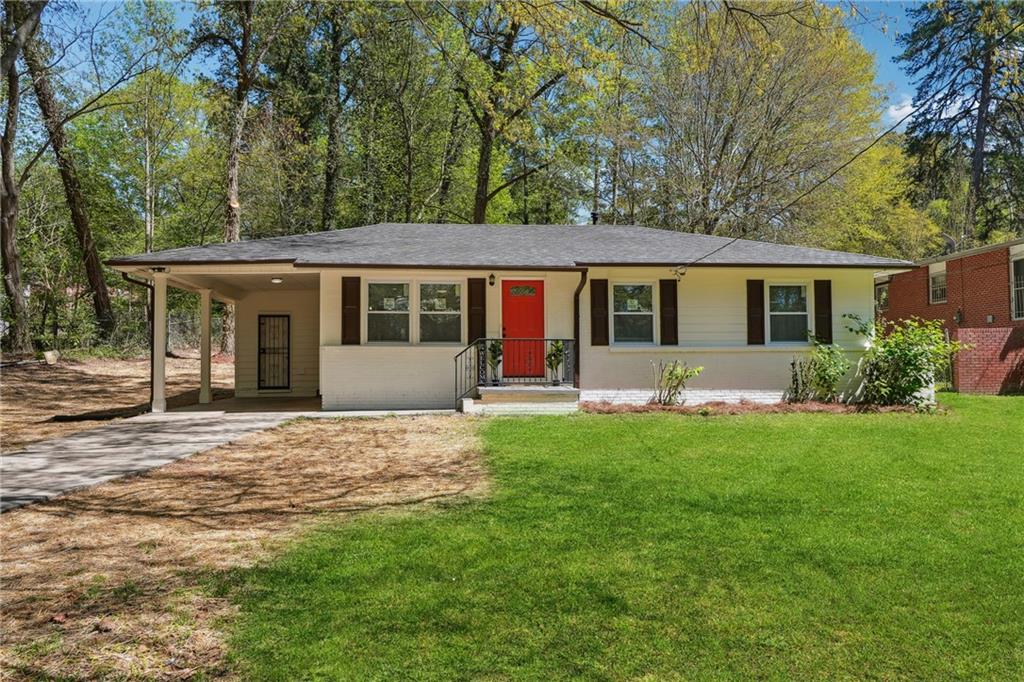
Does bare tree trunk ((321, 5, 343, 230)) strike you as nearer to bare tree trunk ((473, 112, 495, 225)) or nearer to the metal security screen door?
bare tree trunk ((473, 112, 495, 225))

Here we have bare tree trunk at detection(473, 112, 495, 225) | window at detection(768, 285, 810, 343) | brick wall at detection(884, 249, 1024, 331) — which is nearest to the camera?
window at detection(768, 285, 810, 343)

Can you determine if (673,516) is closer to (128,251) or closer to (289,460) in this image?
(289,460)

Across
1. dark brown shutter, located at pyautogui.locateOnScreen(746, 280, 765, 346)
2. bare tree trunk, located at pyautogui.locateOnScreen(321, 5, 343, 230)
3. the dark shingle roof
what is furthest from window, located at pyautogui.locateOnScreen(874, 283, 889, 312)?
bare tree trunk, located at pyautogui.locateOnScreen(321, 5, 343, 230)

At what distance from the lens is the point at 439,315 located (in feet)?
37.8

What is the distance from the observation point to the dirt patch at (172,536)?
2.72 meters

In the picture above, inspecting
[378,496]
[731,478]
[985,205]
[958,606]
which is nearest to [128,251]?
[378,496]

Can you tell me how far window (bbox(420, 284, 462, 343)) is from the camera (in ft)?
37.8

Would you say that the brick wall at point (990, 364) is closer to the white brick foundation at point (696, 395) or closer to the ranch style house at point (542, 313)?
the ranch style house at point (542, 313)

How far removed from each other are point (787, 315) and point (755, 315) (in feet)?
2.46

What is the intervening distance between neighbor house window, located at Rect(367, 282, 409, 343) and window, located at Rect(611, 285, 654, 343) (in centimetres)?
425

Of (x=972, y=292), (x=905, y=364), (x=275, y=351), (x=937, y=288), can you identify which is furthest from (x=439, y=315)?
(x=937, y=288)

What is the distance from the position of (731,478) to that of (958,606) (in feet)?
8.74

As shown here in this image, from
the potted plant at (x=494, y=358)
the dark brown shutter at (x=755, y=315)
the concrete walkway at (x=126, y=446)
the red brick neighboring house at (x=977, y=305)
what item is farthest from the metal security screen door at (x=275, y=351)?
the red brick neighboring house at (x=977, y=305)

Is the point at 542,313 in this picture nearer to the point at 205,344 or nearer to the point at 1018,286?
the point at 205,344
